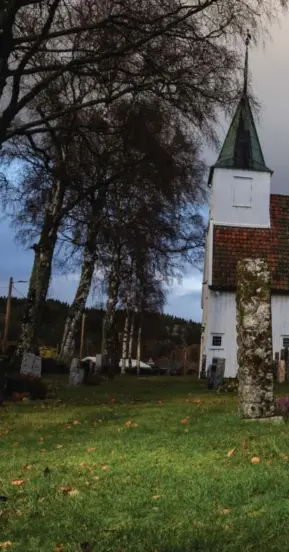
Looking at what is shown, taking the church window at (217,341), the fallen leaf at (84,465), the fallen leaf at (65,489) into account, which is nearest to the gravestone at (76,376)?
the church window at (217,341)

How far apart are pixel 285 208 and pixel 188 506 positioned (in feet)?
100

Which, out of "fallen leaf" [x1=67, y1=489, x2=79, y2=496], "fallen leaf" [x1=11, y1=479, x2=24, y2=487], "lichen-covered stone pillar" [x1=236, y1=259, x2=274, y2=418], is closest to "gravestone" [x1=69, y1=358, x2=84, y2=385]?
"lichen-covered stone pillar" [x1=236, y1=259, x2=274, y2=418]

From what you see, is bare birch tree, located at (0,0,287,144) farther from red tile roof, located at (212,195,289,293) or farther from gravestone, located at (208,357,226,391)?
red tile roof, located at (212,195,289,293)

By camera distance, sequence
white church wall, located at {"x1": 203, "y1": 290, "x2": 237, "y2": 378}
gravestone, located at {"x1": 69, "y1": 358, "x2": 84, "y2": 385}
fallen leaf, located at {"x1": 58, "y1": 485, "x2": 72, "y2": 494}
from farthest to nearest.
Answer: white church wall, located at {"x1": 203, "y1": 290, "x2": 237, "y2": 378}, gravestone, located at {"x1": 69, "y1": 358, "x2": 84, "y2": 385}, fallen leaf, located at {"x1": 58, "y1": 485, "x2": 72, "y2": 494}

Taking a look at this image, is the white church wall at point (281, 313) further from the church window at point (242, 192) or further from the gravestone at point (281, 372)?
the gravestone at point (281, 372)

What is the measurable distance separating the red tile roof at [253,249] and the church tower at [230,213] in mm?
62

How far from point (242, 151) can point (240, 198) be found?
10.1ft

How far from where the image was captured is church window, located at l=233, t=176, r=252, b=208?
33.0 m

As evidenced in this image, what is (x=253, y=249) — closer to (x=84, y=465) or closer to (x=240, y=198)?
(x=240, y=198)

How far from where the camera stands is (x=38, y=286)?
2252 cm

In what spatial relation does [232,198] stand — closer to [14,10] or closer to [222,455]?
[14,10]

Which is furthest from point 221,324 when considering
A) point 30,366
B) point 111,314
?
point 30,366

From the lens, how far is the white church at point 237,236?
99.4ft

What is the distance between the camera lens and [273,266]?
3123 centimetres
